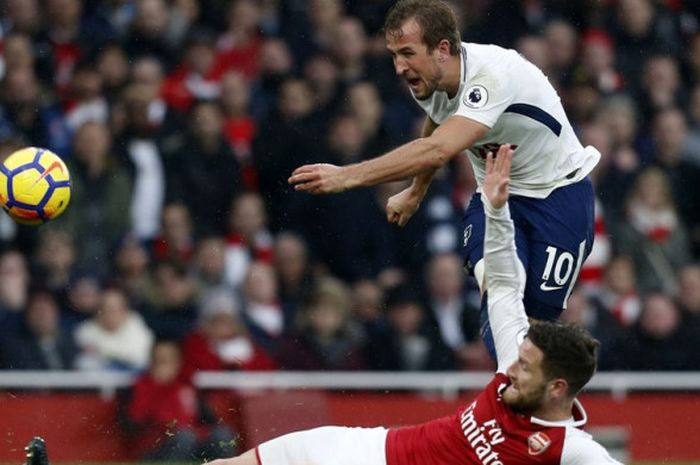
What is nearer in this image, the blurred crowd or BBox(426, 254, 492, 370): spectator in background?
the blurred crowd

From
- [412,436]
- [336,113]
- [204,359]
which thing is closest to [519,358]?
[412,436]

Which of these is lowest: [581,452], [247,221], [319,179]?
[581,452]

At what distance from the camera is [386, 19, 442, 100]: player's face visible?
25.3ft

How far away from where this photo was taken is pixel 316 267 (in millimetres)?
12516

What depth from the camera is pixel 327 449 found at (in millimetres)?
7359

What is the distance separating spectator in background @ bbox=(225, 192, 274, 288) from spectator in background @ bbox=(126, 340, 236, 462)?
1.09 m

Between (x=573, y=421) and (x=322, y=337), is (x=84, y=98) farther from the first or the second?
(x=573, y=421)

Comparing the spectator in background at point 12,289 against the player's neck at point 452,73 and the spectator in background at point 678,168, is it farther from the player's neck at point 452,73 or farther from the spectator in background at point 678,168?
the spectator in background at point 678,168

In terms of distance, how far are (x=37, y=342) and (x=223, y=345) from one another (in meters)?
1.35

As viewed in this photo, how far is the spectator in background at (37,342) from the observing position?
39.0 feet

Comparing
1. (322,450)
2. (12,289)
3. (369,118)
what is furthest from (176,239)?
(322,450)

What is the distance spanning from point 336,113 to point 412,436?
5.61m

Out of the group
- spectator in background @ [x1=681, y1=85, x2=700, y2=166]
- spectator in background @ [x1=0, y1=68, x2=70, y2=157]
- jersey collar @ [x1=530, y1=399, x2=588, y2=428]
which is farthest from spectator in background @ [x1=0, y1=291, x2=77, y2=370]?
jersey collar @ [x1=530, y1=399, x2=588, y2=428]

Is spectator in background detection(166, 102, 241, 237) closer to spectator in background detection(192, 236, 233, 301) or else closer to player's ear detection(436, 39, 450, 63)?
spectator in background detection(192, 236, 233, 301)
